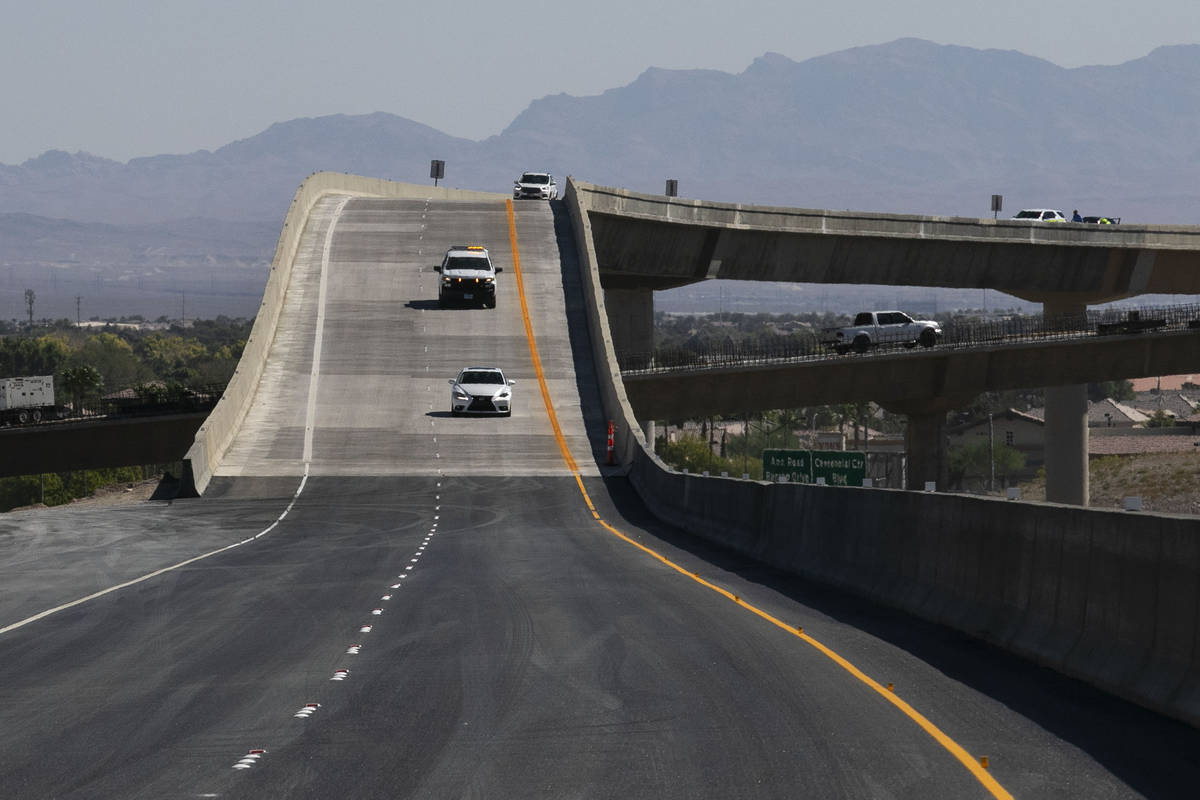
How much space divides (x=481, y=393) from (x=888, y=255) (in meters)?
36.3

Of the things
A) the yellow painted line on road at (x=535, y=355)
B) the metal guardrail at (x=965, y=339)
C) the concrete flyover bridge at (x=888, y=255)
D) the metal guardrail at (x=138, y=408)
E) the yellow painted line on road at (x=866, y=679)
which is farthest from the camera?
the concrete flyover bridge at (x=888, y=255)

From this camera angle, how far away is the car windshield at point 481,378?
53.8m

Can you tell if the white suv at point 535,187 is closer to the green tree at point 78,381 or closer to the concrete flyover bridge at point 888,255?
the concrete flyover bridge at point 888,255

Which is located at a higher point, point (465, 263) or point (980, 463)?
point (465, 263)

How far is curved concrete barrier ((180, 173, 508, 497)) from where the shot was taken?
4416 centimetres

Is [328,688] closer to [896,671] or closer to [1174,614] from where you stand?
[896,671]

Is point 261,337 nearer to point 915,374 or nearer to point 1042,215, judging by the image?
point 915,374

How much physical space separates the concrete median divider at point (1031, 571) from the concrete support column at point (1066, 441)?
2721 inches

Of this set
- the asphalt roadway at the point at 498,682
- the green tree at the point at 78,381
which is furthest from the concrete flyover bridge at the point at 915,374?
the green tree at the point at 78,381

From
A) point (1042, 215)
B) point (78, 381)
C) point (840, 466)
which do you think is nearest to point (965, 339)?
point (1042, 215)

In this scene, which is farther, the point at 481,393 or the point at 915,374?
the point at 915,374

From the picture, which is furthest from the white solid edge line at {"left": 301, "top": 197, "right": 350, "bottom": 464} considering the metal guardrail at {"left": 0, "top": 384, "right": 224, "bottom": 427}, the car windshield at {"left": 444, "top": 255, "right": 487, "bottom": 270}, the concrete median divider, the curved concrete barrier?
the concrete median divider

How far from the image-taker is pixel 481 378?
177 ft

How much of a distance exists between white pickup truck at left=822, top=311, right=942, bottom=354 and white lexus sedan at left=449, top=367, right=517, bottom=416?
22059 millimetres
